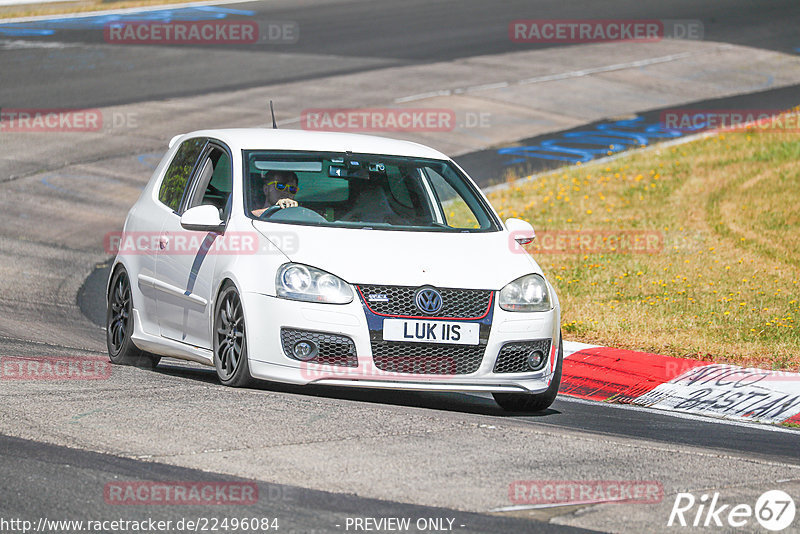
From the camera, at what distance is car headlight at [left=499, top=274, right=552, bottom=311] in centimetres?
783

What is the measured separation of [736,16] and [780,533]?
3233 cm

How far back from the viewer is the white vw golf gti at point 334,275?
7.54 m

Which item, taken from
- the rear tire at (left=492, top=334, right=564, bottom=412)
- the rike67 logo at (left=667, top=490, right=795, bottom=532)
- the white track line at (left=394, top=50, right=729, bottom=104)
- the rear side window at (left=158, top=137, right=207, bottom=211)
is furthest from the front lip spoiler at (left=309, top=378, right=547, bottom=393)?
the white track line at (left=394, top=50, right=729, bottom=104)

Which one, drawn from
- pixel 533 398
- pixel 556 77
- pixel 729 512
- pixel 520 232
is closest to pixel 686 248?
pixel 520 232

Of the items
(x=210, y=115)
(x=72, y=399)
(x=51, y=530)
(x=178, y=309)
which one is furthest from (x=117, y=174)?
(x=51, y=530)

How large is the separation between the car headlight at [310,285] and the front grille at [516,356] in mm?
1012

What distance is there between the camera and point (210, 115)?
2308 centimetres

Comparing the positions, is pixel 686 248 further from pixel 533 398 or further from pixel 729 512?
pixel 729 512

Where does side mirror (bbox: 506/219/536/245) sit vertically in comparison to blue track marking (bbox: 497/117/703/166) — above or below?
above

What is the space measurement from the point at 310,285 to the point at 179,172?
7.41ft

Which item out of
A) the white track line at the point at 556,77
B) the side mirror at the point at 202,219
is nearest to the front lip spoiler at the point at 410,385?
the side mirror at the point at 202,219

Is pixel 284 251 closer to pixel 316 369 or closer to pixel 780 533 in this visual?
pixel 316 369

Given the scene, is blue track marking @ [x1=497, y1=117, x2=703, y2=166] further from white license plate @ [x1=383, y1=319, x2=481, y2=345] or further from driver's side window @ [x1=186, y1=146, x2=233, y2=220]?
white license plate @ [x1=383, y1=319, x2=481, y2=345]

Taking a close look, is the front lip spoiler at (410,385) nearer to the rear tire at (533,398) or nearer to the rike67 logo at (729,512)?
the rear tire at (533,398)
